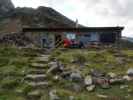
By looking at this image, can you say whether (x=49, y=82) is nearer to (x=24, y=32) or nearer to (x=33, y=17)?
(x=24, y=32)

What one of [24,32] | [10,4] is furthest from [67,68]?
[10,4]

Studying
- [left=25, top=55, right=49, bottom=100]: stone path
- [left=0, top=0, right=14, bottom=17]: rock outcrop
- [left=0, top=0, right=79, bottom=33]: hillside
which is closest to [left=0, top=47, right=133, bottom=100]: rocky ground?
[left=25, top=55, right=49, bottom=100]: stone path

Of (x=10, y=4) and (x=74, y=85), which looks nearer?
(x=74, y=85)

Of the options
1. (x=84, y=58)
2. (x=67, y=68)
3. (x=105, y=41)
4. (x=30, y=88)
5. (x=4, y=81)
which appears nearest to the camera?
(x=30, y=88)

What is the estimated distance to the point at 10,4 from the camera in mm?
70062

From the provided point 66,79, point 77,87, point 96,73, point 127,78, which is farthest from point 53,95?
point 127,78

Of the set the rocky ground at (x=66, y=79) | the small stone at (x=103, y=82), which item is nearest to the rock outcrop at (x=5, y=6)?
the rocky ground at (x=66, y=79)

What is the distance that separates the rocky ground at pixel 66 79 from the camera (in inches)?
356

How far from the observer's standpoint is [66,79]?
1059 centimetres

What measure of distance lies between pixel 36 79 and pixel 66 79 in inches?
48.2

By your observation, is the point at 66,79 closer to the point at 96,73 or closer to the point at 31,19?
the point at 96,73

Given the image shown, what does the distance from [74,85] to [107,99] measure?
1636mm

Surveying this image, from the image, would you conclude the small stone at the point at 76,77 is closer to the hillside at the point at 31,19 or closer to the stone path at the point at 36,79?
the stone path at the point at 36,79

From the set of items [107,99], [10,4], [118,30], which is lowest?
[107,99]
